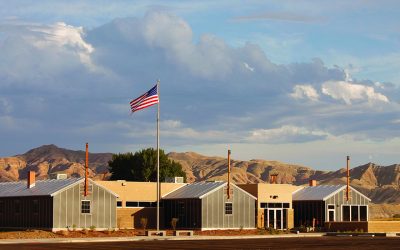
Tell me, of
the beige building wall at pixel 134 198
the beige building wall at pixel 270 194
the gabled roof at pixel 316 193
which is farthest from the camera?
the gabled roof at pixel 316 193

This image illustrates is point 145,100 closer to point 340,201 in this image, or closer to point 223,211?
point 223,211

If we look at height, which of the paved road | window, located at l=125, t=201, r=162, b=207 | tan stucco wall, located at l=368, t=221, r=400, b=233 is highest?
window, located at l=125, t=201, r=162, b=207

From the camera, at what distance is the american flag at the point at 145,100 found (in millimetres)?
64875

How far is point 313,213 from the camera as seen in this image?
273 ft

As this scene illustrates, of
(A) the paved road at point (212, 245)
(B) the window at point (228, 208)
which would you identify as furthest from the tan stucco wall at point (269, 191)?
(A) the paved road at point (212, 245)

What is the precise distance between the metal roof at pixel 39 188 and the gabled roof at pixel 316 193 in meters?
26.9

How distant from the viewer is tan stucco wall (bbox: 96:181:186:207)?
73438mm

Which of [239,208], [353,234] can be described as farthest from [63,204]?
[353,234]

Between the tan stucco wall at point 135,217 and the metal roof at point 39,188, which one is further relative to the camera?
the tan stucco wall at point 135,217

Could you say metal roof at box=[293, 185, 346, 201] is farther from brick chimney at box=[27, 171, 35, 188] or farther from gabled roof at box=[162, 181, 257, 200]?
brick chimney at box=[27, 171, 35, 188]

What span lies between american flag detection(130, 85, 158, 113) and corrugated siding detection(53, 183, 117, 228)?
8.28 m

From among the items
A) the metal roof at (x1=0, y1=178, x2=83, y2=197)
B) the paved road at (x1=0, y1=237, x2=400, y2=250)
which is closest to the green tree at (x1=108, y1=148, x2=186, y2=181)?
the metal roof at (x1=0, y1=178, x2=83, y2=197)

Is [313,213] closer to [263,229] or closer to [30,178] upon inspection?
[263,229]

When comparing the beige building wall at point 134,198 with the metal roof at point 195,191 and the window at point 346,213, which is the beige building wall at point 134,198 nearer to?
the metal roof at point 195,191
